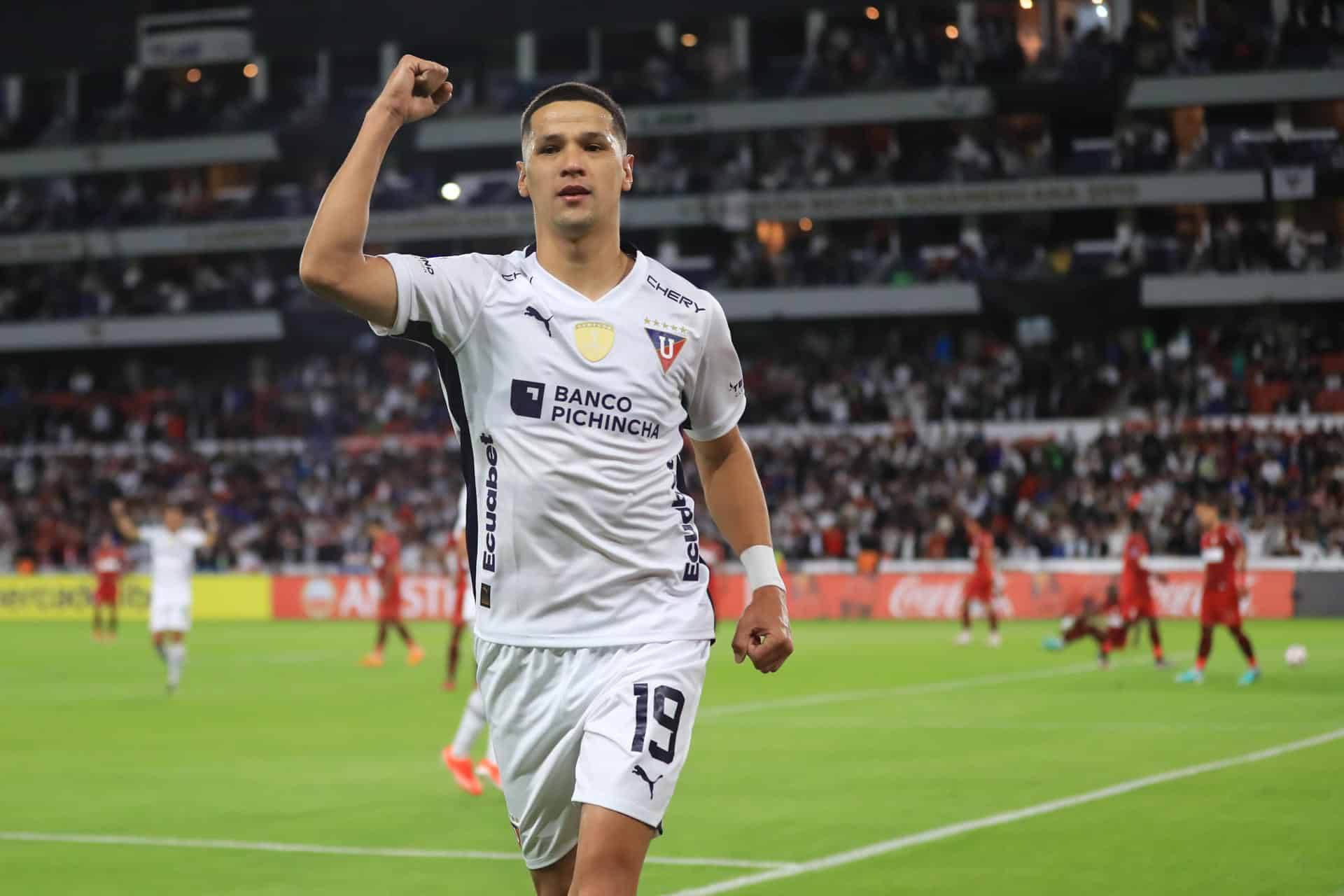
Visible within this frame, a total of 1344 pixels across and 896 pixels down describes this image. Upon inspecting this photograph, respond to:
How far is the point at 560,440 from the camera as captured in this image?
520cm

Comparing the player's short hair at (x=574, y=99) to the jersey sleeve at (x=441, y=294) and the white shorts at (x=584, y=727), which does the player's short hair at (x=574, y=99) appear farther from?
the white shorts at (x=584, y=727)

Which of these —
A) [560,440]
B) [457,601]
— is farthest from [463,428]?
[457,601]

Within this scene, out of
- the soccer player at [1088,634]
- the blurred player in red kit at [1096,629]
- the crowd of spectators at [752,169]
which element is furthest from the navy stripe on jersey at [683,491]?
the crowd of spectators at [752,169]

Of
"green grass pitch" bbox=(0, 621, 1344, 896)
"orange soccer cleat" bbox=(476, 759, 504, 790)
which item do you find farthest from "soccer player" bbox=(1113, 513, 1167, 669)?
"orange soccer cleat" bbox=(476, 759, 504, 790)

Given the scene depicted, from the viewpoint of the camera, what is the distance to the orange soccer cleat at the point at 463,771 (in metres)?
13.6

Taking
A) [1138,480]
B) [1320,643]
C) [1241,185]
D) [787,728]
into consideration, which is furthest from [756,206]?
[787,728]

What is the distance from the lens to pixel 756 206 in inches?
2254

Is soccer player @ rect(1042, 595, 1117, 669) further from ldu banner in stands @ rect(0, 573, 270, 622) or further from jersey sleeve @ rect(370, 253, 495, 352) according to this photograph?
jersey sleeve @ rect(370, 253, 495, 352)

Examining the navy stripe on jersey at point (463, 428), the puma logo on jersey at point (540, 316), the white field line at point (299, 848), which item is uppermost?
the puma logo on jersey at point (540, 316)

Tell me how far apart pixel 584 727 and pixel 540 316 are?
108cm

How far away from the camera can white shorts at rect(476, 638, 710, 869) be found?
5.19 m

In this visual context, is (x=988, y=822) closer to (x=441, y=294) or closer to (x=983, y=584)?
(x=441, y=294)

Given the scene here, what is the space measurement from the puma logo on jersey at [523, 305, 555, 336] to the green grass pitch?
5.03 meters

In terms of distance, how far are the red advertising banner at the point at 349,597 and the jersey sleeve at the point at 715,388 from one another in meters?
36.9
